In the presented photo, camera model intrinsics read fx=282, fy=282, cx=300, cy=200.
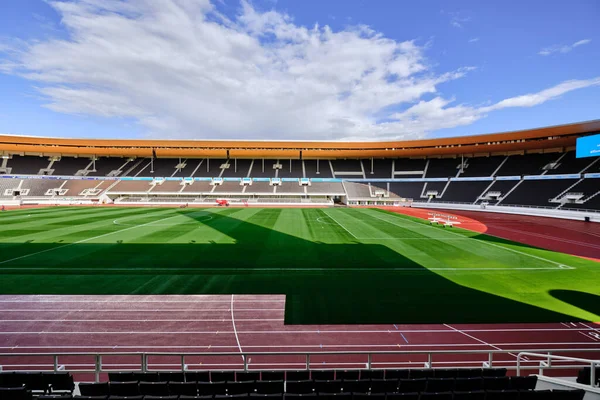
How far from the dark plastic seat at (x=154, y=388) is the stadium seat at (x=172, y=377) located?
312 mm

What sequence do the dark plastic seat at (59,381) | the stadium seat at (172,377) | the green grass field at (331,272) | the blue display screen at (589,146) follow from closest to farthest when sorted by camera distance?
1. the dark plastic seat at (59,381)
2. the stadium seat at (172,377)
3. the green grass field at (331,272)
4. the blue display screen at (589,146)

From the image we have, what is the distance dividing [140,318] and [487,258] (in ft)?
58.7

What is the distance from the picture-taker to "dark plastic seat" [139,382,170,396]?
4.69m

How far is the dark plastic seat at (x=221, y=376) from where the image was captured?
5113mm

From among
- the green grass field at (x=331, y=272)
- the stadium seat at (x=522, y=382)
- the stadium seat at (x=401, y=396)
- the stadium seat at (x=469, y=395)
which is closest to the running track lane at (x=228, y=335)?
the green grass field at (x=331, y=272)

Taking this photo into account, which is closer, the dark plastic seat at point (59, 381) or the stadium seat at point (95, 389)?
the stadium seat at point (95, 389)

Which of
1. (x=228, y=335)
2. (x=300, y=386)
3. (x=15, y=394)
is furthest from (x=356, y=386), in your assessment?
(x=15, y=394)

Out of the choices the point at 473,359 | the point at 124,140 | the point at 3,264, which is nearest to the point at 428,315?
the point at 473,359

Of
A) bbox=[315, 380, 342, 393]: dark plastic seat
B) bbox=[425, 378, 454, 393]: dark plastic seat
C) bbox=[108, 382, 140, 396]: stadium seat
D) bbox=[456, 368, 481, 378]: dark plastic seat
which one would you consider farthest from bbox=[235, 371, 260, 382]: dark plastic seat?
bbox=[456, 368, 481, 378]: dark plastic seat

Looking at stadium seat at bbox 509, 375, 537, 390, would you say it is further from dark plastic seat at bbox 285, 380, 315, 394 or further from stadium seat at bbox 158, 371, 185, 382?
stadium seat at bbox 158, 371, 185, 382

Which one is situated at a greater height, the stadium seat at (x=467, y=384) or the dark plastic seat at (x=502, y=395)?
the dark plastic seat at (x=502, y=395)

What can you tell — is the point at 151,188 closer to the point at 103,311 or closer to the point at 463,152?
the point at 103,311

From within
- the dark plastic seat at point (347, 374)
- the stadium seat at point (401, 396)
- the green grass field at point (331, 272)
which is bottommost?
the green grass field at point (331, 272)

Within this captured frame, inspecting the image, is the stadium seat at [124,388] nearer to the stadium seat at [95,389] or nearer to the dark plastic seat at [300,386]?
the stadium seat at [95,389]
